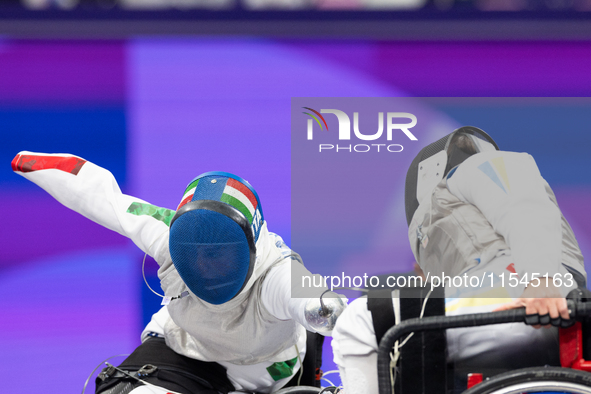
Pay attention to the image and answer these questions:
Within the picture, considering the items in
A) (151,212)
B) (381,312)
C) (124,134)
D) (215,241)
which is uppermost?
(124,134)

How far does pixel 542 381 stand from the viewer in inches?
40.7

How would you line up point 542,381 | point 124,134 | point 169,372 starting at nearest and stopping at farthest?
point 542,381, point 169,372, point 124,134

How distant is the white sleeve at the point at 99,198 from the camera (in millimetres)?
1758

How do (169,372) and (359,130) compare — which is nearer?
(359,130)

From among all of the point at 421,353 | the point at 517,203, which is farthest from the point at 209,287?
the point at 517,203

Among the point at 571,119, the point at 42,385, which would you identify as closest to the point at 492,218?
the point at 571,119

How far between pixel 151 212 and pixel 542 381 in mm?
1214

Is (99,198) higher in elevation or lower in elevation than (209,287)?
higher

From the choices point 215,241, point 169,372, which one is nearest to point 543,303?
point 215,241

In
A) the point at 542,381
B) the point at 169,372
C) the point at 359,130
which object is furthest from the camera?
the point at 169,372

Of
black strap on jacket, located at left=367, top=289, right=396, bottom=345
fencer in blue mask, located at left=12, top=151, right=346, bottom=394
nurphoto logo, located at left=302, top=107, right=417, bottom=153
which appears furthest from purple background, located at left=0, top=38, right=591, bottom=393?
black strap on jacket, located at left=367, top=289, right=396, bottom=345

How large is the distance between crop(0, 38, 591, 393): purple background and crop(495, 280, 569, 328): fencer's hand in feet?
5.11

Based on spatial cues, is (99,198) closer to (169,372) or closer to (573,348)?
(169,372)

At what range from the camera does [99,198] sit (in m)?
1.80
